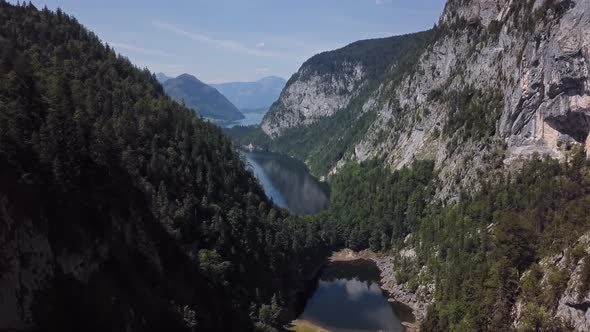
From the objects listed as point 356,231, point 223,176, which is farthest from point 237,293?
point 356,231

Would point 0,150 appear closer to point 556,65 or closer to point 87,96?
point 87,96

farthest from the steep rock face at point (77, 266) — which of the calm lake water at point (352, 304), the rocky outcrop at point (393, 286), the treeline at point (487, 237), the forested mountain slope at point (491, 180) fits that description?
the rocky outcrop at point (393, 286)

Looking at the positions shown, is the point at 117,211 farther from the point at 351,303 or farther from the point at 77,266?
the point at 351,303

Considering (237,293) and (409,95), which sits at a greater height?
(409,95)

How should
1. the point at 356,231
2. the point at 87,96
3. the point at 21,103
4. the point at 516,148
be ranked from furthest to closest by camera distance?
the point at 356,231 → the point at 516,148 → the point at 87,96 → the point at 21,103

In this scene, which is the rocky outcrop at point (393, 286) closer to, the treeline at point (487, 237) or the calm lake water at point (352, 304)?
the calm lake water at point (352, 304)

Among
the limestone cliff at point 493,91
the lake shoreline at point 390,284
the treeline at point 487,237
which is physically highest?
the limestone cliff at point 493,91
